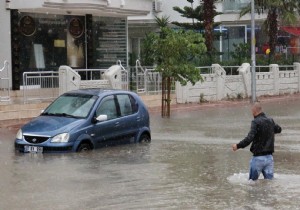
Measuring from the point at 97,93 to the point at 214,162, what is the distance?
3.65m

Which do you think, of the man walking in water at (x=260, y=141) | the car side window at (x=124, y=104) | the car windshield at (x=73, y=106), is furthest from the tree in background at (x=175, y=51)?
the man walking in water at (x=260, y=141)

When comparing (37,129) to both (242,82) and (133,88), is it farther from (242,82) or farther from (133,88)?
(242,82)

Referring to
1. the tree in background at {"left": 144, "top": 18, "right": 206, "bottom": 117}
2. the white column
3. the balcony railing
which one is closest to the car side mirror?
the tree in background at {"left": 144, "top": 18, "right": 206, "bottom": 117}

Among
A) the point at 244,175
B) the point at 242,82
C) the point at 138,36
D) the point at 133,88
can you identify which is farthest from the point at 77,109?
the point at 138,36

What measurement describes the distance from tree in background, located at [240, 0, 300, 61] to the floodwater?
2350 cm

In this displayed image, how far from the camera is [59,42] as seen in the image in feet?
105

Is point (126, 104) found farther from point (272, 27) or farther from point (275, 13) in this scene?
point (275, 13)

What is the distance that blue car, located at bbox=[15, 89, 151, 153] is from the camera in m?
15.8

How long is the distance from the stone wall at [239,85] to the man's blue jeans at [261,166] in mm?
19678

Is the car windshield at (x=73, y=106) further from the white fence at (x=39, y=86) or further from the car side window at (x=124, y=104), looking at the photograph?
the white fence at (x=39, y=86)

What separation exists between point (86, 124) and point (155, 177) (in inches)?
138

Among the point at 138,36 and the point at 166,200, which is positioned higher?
the point at 138,36

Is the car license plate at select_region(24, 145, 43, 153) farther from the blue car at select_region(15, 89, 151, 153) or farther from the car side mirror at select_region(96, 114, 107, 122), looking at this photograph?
the car side mirror at select_region(96, 114, 107, 122)

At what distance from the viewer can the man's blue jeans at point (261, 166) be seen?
11.8 metres
